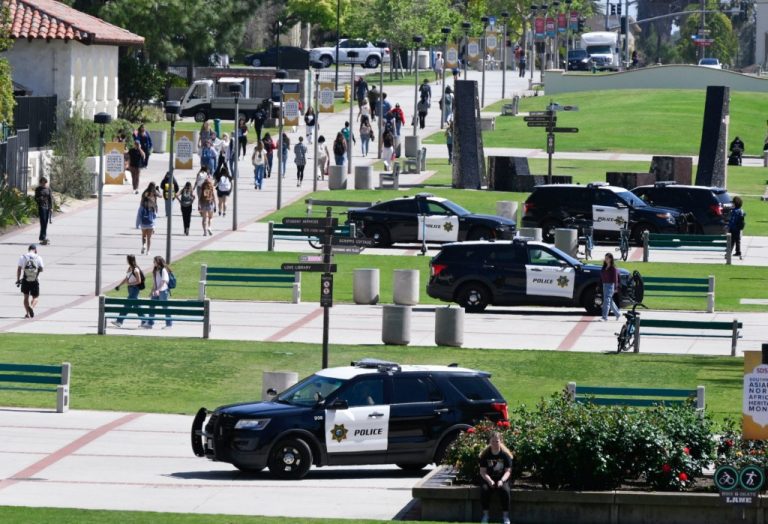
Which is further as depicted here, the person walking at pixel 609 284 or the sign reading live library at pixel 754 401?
the person walking at pixel 609 284

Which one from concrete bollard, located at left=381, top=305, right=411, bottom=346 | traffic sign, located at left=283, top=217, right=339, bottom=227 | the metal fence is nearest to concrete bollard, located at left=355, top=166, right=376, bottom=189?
the metal fence

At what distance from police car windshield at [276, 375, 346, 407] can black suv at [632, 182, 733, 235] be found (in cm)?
2763

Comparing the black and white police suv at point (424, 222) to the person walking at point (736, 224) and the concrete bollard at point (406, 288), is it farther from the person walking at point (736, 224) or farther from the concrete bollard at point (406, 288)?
the concrete bollard at point (406, 288)

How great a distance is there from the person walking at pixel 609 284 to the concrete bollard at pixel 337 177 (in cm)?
2338

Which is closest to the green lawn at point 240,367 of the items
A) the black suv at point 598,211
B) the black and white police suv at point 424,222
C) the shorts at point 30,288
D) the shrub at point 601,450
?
the shorts at point 30,288

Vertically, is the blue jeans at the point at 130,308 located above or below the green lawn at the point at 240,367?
above

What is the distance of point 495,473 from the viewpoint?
19328 mm

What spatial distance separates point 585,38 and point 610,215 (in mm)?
98373

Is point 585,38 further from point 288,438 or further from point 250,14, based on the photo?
point 288,438

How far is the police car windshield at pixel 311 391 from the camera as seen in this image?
22.9 meters

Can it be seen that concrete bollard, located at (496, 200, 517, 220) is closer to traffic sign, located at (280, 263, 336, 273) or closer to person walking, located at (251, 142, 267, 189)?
person walking, located at (251, 142, 267, 189)

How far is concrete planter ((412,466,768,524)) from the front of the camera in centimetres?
1938

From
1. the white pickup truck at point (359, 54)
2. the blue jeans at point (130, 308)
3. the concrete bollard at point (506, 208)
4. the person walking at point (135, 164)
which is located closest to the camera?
the blue jeans at point (130, 308)

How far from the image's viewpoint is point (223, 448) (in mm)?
22453
